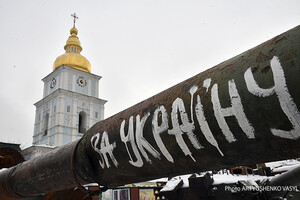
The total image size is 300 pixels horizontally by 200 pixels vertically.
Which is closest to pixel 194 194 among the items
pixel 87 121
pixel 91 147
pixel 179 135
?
pixel 91 147

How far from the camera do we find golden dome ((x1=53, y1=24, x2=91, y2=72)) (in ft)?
118

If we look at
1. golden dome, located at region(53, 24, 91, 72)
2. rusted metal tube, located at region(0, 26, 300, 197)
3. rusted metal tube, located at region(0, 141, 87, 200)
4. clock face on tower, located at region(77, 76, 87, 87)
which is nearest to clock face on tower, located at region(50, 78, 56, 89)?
golden dome, located at region(53, 24, 91, 72)

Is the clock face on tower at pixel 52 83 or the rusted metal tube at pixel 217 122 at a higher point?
the clock face on tower at pixel 52 83

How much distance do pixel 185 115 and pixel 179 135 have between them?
0.33ft

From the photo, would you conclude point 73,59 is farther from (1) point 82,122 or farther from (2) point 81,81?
(1) point 82,122

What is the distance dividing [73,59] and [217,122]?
37105mm

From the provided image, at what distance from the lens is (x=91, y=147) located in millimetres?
1897

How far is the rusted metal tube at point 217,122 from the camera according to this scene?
0.93 metres

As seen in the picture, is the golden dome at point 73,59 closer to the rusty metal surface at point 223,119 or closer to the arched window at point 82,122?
the arched window at point 82,122

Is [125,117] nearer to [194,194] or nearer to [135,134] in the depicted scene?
[135,134]

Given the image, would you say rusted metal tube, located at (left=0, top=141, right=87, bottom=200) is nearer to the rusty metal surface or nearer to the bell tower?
the rusty metal surface

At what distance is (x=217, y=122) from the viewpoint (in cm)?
108

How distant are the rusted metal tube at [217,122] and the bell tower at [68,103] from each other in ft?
97.6

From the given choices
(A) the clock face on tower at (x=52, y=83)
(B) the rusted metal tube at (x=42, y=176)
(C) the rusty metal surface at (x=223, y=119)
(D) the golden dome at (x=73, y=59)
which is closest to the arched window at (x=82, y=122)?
(A) the clock face on tower at (x=52, y=83)
